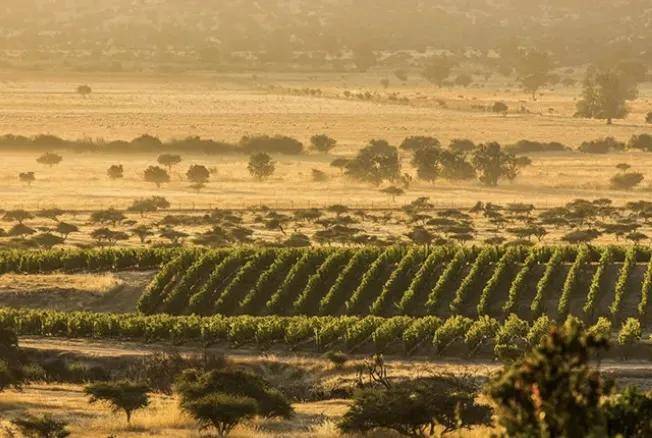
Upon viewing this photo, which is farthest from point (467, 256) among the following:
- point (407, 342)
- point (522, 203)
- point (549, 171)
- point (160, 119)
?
point (160, 119)

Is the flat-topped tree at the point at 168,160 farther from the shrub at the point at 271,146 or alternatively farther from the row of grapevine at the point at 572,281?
the row of grapevine at the point at 572,281

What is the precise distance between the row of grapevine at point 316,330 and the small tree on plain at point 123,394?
12.7 m

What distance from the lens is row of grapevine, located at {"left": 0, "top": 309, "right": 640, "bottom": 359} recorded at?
47.8 metres

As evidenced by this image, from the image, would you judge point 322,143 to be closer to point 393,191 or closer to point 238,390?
point 393,191

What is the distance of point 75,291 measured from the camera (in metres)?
58.1

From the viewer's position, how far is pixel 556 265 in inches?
2288

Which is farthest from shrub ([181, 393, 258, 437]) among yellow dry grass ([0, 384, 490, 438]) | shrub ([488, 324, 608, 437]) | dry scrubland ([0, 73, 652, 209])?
dry scrubland ([0, 73, 652, 209])

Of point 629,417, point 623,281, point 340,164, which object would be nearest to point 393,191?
point 340,164

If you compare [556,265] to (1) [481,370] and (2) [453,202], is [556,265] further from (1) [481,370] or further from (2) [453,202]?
(2) [453,202]

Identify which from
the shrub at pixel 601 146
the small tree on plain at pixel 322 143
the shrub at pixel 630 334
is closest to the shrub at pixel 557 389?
the shrub at pixel 630 334

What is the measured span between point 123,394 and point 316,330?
44.7ft

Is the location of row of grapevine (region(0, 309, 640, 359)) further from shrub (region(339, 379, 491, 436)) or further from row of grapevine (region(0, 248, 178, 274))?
shrub (region(339, 379, 491, 436))

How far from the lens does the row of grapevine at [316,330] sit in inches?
1880

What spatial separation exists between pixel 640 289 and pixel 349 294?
12668 mm
